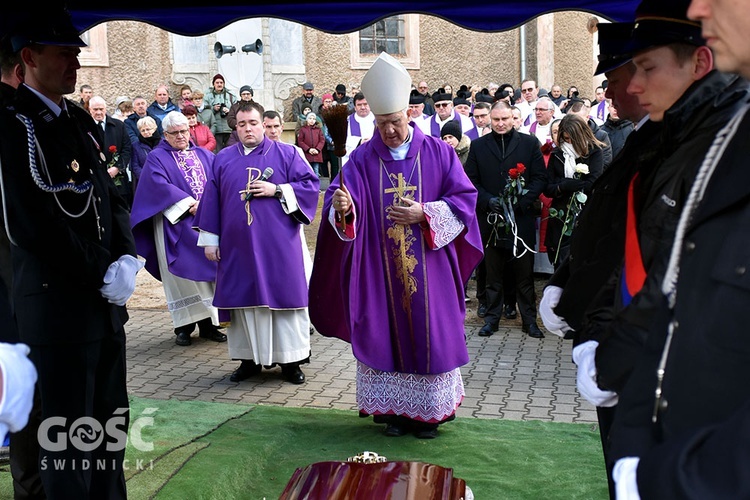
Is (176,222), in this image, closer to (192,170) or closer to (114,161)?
(192,170)

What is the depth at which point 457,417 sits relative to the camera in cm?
562

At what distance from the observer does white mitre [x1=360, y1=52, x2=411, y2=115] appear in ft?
16.3

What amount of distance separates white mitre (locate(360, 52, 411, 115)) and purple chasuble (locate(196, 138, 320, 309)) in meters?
1.55

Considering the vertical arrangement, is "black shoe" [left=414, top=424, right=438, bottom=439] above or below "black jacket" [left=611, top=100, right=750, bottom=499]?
below

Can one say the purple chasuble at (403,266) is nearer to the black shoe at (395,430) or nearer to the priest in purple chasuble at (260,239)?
the black shoe at (395,430)

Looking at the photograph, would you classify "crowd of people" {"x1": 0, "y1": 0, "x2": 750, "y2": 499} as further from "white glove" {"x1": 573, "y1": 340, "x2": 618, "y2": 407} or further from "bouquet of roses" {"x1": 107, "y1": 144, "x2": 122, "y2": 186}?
"bouquet of roses" {"x1": 107, "y1": 144, "x2": 122, "y2": 186}

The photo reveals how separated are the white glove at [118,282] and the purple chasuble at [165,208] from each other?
12.2 ft

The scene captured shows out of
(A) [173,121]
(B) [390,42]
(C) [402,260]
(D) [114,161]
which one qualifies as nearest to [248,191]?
(A) [173,121]

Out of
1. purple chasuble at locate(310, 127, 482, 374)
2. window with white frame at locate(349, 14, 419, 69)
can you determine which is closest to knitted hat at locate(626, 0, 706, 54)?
purple chasuble at locate(310, 127, 482, 374)

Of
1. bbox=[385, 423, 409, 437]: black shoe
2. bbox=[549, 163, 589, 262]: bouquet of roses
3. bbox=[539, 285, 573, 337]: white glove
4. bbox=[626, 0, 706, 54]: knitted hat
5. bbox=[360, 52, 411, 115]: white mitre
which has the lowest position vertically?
bbox=[385, 423, 409, 437]: black shoe

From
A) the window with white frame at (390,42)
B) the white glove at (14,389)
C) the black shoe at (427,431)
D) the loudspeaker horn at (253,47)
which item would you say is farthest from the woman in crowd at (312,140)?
the white glove at (14,389)

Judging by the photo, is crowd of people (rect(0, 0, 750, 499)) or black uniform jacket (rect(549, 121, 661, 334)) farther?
black uniform jacket (rect(549, 121, 661, 334))

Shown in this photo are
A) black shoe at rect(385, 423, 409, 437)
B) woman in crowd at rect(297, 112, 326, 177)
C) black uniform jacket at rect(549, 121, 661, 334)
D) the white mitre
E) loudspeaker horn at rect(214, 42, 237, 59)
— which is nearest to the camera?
black uniform jacket at rect(549, 121, 661, 334)

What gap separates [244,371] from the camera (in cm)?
669
